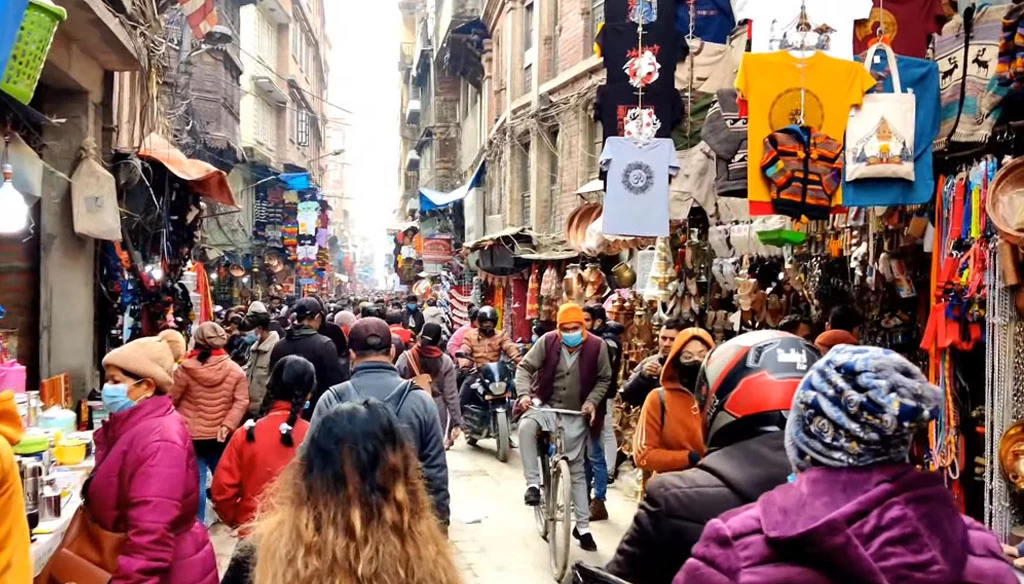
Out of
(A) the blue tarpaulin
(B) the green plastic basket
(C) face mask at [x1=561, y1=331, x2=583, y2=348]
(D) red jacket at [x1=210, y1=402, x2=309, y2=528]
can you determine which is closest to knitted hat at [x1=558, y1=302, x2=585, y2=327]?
(C) face mask at [x1=561, y1=331, x2=583, y2=348]

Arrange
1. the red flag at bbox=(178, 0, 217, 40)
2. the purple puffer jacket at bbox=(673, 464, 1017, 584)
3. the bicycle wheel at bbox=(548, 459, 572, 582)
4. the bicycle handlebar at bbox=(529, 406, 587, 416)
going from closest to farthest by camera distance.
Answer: the purple puffer jacket at bbox=(673, 464, 1017, 584) → the bicycle wheel at bbox=(548, 459, 572, 582) → the bicycle handlebar at bbox=(529, 406, 587, 416) → the red flag at bbox=(178, 0, 217, 40)

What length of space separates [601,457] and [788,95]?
154 inches

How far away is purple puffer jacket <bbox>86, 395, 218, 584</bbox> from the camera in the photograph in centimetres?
325

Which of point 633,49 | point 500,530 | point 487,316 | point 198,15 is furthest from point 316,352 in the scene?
point 198,15

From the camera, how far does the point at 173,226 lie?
1112cm

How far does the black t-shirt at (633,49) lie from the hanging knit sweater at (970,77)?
4677mm

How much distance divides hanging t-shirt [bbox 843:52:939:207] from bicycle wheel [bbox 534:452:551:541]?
3.52 meters

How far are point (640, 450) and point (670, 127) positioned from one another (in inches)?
245

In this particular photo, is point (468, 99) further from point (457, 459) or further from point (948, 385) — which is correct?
point (948, 385)

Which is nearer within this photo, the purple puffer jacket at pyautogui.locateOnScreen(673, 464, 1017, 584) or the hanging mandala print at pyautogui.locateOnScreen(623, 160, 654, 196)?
the purple puffer jacket at pyautogui.locateOnScreen(673, 464, 1017, 584)

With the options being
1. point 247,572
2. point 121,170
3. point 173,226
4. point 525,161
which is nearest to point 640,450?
point 247,572

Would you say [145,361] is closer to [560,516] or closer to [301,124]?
[560,516]

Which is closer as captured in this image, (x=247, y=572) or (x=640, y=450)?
(x=247, y=572)

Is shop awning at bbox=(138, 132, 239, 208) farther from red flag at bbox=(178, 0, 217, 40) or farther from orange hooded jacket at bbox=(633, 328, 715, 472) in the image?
orange hooded jacket at bbox=(633, 328, 715, 472)
